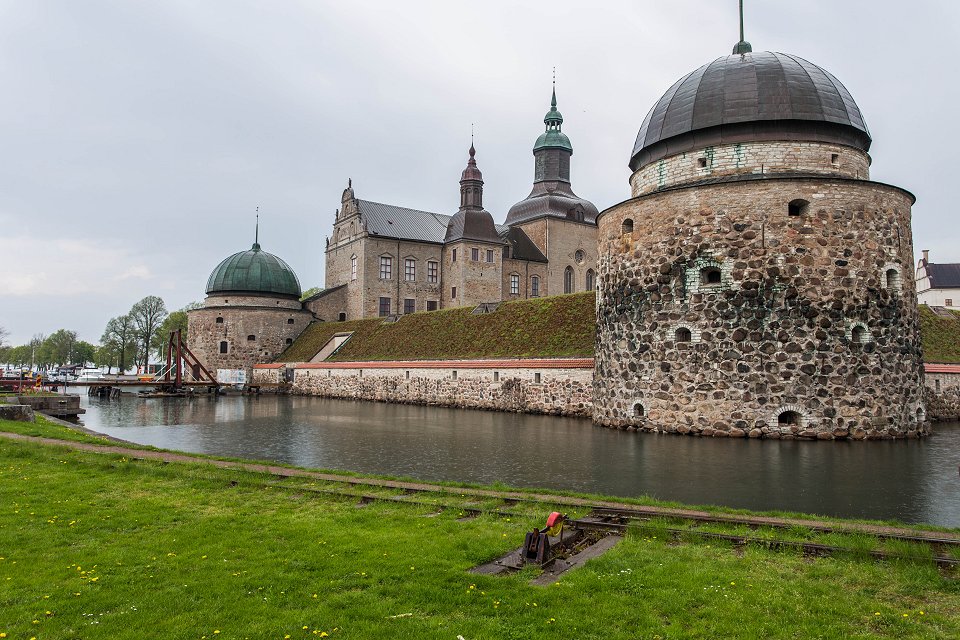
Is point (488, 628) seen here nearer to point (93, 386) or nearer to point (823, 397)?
point (823, 397)

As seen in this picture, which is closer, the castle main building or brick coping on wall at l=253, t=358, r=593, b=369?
brick coping on wall at l=253, t=358, r=593, b=369

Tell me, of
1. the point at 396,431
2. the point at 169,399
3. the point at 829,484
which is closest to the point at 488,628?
the point at 829,484

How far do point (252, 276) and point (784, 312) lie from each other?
138 feet

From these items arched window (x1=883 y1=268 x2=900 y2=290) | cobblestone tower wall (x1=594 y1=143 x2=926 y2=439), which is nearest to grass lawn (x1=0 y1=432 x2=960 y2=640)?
cobblestone tower wall (x1=594 y1=143 x2=926 y2=439)

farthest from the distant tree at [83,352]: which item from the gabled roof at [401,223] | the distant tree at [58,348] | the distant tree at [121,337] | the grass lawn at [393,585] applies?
the grass lawn at [393,585]

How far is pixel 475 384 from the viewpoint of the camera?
2748 cm

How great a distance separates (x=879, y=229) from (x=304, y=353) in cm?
3652

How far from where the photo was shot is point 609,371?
2009 centimetres

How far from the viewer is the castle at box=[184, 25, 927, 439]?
1678 centimetres

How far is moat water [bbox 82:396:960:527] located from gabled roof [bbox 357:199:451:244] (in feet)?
98.2

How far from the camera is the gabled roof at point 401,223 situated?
5103cm

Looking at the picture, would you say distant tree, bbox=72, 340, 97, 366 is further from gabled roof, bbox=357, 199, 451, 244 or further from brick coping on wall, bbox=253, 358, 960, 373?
brick coping on wall, bbox=253, 358, 960, 373

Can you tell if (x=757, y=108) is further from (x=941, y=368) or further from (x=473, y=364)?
(x=473, y=364)

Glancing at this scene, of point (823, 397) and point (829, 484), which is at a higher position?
point (823, 397)
